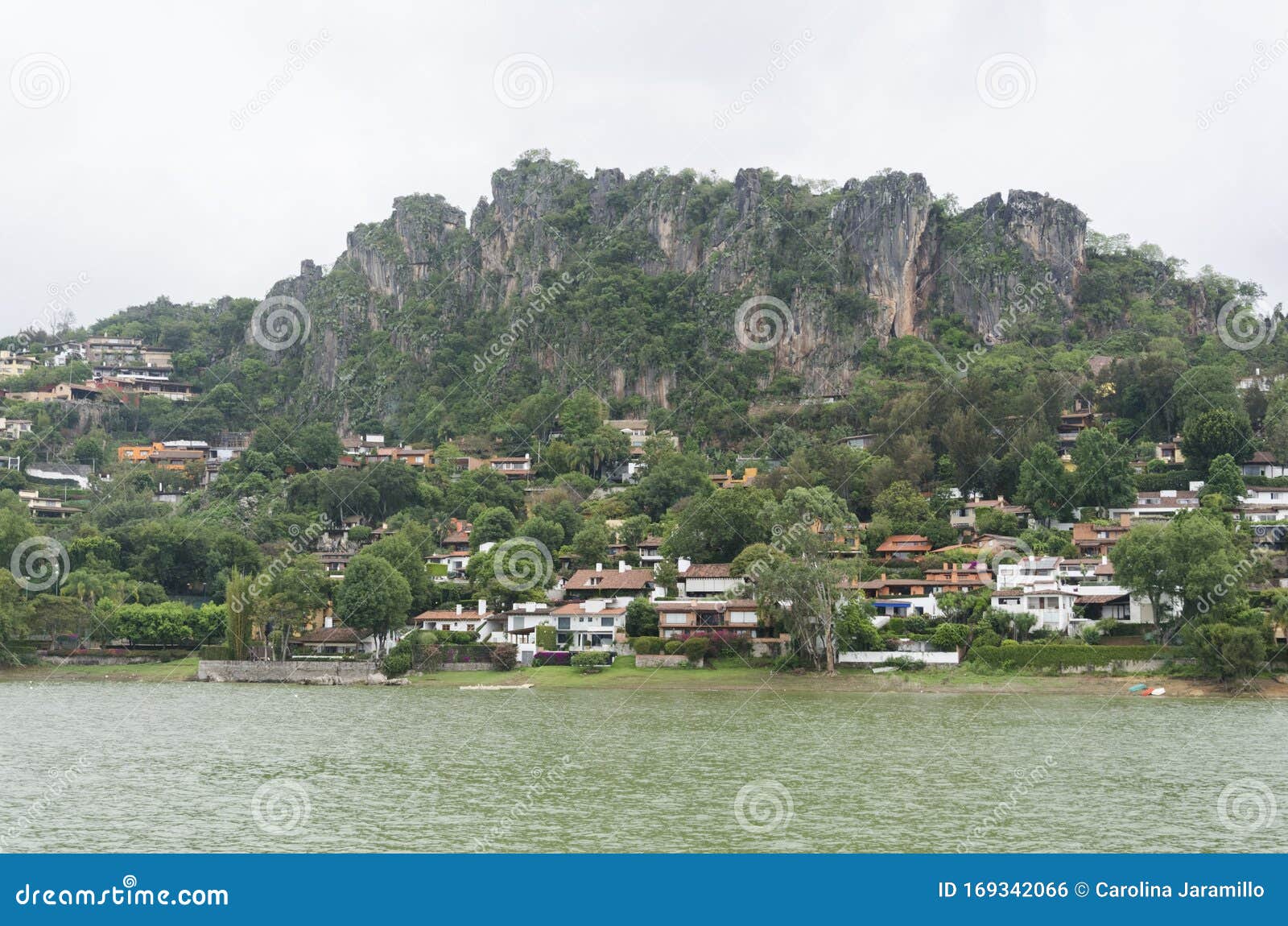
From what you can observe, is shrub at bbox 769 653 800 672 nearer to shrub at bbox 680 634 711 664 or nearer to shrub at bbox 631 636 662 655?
shrub at bbox 680 634 711 664

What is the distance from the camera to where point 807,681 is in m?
68.2

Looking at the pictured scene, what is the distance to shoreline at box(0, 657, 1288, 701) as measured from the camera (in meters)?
64.1

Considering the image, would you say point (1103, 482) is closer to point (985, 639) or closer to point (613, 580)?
point (985, 639)

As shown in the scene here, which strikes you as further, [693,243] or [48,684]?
[693,243]

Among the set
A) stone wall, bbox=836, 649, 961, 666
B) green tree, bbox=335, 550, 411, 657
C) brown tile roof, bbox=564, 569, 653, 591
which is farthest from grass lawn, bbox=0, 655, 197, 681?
stone wall, bbox=836, 649, 961, 666

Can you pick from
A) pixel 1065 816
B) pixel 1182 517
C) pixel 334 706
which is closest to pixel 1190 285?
pixel 1182 517

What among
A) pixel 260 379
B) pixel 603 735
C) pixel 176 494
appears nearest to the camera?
pixel 603 735

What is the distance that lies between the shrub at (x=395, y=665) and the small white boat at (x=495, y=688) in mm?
4545

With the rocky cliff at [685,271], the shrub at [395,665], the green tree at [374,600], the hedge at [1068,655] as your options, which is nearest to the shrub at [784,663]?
the hedge at [1068,655]

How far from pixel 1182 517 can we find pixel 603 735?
42.3 metres

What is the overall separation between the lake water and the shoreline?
345 cm

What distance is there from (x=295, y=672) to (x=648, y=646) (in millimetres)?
19250

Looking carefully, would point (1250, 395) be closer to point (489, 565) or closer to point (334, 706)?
point (489, 565)

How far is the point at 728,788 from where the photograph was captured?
36438 mm
